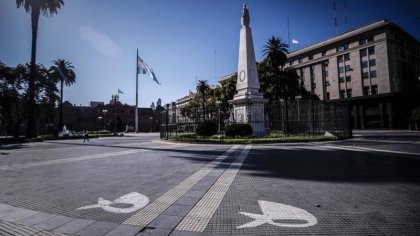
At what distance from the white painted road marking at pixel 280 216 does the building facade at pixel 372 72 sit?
173ft

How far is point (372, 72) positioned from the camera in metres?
53.0

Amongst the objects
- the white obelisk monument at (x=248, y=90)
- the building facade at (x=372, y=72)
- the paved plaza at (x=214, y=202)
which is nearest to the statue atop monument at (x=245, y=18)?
the white obelisk monument at (x=248, y=90)

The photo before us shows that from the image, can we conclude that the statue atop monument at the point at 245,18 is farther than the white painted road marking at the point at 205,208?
Yes

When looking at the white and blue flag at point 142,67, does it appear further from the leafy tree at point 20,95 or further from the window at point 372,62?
the window at point 372,62

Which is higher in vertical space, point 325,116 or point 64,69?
point 64,69

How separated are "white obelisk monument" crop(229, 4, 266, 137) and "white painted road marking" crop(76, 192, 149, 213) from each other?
20539 mm

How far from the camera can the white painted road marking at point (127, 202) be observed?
4.49 m

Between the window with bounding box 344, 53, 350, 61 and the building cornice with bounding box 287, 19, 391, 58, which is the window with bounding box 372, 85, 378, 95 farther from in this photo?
the building cornice with bounding box 287, 19, 391, 58

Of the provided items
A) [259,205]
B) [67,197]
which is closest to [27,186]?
[67,197]

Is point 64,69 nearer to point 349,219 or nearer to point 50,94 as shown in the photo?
point 50,94

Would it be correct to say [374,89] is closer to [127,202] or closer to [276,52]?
[276,52]

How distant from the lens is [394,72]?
51.3 m

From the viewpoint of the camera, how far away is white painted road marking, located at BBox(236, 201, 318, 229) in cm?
371

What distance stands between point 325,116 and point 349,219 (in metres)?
24.2
